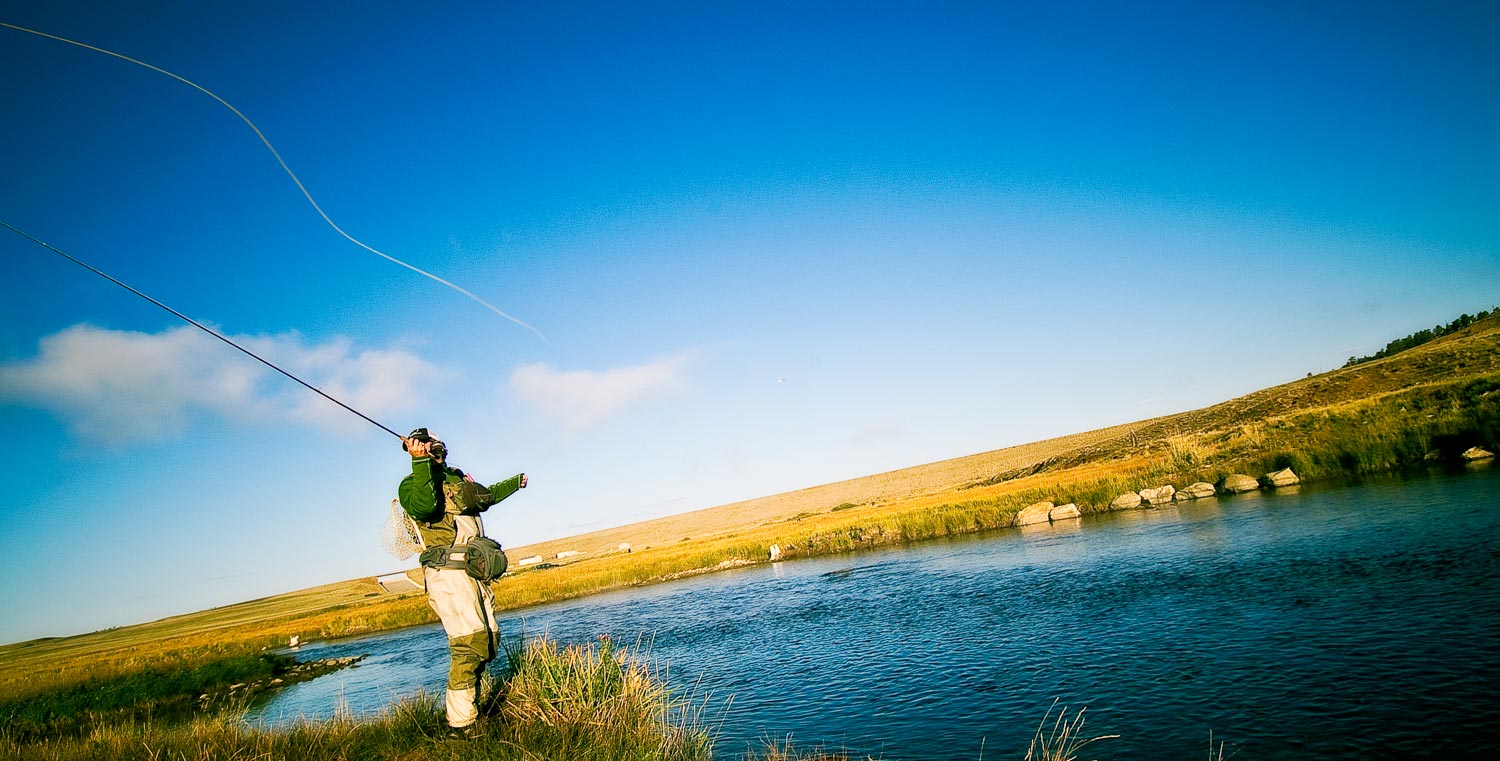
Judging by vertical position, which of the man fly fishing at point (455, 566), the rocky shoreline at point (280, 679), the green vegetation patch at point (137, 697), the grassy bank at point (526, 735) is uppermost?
the man fly fishing at point (455, 566)

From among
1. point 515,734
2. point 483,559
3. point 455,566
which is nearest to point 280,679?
point 515,734

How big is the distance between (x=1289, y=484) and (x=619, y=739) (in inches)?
1123

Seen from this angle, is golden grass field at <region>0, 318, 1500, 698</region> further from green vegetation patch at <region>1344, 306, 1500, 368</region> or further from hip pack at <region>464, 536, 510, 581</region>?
hip pack at <region>464, 536, 510, 581</region>

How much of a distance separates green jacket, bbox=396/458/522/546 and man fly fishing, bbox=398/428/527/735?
1cm

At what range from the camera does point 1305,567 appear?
13.3m

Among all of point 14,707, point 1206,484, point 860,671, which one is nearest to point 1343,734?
point 860,671

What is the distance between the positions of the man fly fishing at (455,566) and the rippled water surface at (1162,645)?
6.54 feet

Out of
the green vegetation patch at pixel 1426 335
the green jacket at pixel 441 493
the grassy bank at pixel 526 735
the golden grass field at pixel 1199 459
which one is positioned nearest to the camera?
the grassy bank at pixel 526 735

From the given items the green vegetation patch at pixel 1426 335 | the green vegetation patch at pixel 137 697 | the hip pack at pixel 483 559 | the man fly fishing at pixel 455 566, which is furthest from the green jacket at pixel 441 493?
the green vegetation patch at pixel 1426 335

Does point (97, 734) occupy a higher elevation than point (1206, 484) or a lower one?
higher

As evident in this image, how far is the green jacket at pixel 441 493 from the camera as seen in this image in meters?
7.43

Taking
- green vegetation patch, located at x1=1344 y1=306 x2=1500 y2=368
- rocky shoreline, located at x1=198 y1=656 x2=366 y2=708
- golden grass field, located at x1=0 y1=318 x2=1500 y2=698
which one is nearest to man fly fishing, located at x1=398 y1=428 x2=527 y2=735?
rocky shoreline, located at x1=198 y1=656 x2=366 y2=708

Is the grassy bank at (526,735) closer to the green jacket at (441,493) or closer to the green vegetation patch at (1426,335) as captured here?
the green jacket at (441,493)

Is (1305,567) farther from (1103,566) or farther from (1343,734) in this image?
(1343,734)
